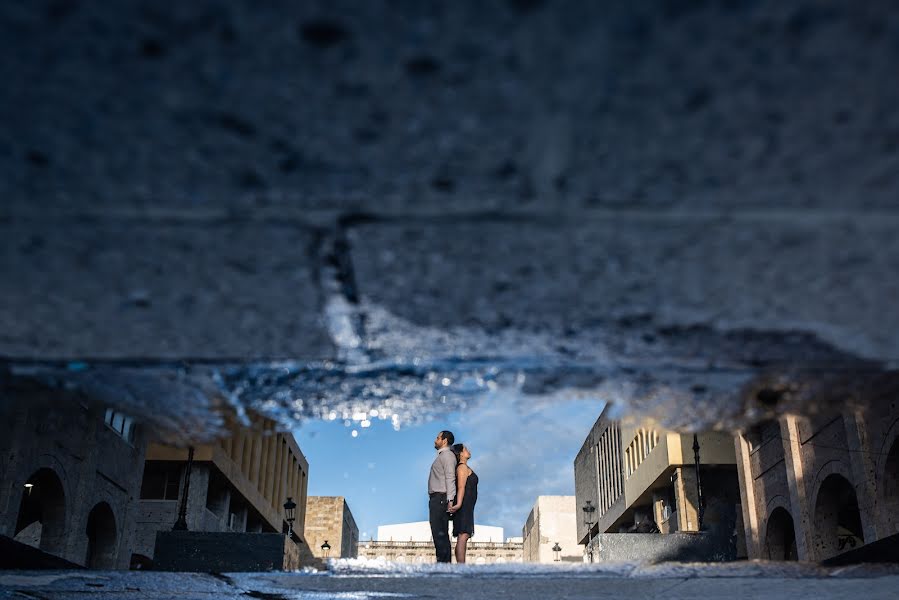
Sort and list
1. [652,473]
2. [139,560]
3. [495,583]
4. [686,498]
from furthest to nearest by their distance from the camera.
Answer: [652,473] < [686,498] < [139,560] < [495,583]

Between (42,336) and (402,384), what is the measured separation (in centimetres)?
115

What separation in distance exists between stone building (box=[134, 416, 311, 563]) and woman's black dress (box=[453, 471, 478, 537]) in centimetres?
1100

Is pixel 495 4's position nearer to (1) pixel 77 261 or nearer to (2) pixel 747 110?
(2) pixel 747 110

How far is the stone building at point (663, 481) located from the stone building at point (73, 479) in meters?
14.5

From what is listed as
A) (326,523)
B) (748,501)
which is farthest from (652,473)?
(326,523)

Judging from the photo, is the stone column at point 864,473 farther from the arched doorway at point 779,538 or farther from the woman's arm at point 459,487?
the woman's arm at point 459,487

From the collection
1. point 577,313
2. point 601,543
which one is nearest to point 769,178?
point 577,313

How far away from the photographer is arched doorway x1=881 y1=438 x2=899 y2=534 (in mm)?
11305

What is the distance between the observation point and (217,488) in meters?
27.5

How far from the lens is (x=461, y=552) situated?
7.82 metres

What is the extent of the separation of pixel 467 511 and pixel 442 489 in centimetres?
38

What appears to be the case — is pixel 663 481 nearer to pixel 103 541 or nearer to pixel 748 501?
pixel 748 501

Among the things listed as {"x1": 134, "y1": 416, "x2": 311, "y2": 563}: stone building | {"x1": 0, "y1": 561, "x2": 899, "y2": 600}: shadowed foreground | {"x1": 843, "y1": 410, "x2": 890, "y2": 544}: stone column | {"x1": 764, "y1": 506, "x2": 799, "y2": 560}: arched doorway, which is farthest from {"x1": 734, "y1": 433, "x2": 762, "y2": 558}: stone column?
{"x1": 0, "y1": 561, "x2": 899, "y2": 600}: shadowed foreground

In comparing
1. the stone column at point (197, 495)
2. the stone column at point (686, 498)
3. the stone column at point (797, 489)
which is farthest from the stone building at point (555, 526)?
the stone column at point (797, 489)
